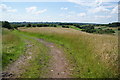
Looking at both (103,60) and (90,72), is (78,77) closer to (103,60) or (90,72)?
(90,72)

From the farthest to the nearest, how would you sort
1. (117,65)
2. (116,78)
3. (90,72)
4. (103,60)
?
(103,60) < (90,72) < (117,65) < (116,78)

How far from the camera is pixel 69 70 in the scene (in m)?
6.77

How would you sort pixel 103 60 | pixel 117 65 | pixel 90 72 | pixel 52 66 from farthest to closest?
pixel 52 66 < pixel 103 60 < pixel 90 72 < pixel 117 65

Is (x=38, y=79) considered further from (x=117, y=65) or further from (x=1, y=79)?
(x=117, y=65)

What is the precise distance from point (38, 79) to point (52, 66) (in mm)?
1924

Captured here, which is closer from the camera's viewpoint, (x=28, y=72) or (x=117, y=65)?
(x=117, y=65)

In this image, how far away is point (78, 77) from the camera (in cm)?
586

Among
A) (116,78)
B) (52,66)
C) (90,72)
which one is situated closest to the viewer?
(116,78)

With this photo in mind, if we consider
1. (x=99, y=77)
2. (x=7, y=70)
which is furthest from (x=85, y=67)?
(x=7, y=70)

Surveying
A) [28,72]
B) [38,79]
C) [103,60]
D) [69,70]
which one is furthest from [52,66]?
[103,60]

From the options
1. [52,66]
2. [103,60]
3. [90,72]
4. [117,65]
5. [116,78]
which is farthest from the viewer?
[52,66]

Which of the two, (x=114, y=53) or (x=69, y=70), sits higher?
(x=114, y=53)

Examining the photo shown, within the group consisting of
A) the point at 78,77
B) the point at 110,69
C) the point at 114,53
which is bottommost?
the point at 78,77

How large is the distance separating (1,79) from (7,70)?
98 cm
